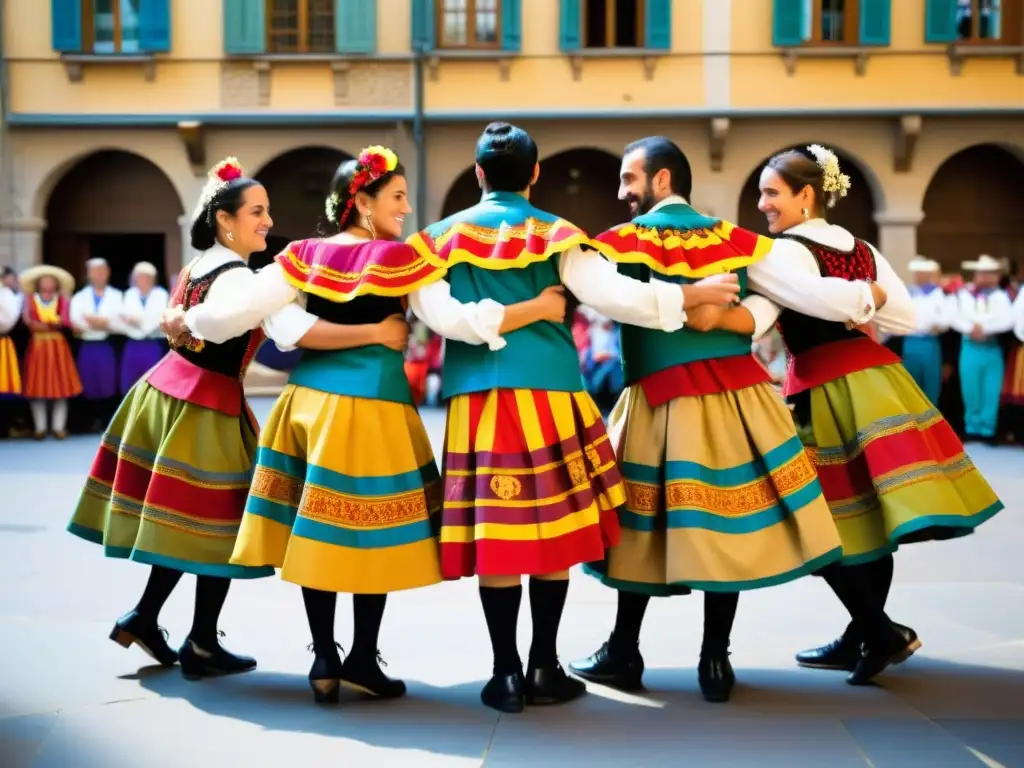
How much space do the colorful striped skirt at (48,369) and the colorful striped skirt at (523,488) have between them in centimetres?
955

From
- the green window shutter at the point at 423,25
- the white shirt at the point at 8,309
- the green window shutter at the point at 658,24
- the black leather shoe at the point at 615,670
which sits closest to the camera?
the black leather shoe at the point at 615,670

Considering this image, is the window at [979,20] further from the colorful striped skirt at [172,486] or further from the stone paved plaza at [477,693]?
the colorful striped skirt at [172,486]

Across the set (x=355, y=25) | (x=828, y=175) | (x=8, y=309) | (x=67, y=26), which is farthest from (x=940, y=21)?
(x=828, y=175)

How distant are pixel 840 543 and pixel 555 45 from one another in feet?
45.2

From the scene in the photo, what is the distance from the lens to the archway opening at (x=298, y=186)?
729 inches

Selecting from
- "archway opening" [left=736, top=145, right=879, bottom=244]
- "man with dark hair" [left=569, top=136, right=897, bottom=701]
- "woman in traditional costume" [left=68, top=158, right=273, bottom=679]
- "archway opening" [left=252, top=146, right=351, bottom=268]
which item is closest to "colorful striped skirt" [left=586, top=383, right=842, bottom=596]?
"man with dark hair" [left=569, top=136, right=897, bottom=701]

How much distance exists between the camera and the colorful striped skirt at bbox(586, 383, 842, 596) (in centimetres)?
398

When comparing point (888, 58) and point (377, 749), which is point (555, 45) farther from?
point (377, 749)

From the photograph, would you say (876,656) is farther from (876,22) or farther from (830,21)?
(830,21)

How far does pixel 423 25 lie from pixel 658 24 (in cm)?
284

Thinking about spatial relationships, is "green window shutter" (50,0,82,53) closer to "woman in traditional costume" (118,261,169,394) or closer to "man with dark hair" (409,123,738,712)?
"woman in traditional costume" (118,261,169,394)

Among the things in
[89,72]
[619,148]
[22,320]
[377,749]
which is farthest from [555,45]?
[377,749]

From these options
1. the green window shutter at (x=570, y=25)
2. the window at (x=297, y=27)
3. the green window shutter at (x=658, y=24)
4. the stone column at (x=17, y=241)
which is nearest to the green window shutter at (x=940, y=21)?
the green window shutter at (x=658, y=24)

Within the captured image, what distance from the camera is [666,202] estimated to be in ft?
14.0
